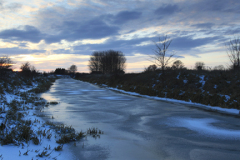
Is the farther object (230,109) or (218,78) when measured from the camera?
(218,78)

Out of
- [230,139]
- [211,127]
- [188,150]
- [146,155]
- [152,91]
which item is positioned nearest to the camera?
[146,155]

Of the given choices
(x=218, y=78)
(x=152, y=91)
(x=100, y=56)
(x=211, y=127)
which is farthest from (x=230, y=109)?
(x=100, y=56)

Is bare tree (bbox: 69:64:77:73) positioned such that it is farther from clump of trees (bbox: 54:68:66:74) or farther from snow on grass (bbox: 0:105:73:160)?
snow on grass (bbox: 0:105:73:160)

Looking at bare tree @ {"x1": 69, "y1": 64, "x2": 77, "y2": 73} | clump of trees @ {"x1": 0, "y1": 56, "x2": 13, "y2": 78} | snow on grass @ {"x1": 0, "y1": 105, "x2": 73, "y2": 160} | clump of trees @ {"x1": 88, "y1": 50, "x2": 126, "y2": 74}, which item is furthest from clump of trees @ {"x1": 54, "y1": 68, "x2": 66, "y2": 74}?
snow on grass @ {"x1": 0, "y1": 105, "x2": 73, "y2": 160}

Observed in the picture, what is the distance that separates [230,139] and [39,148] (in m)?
5.57

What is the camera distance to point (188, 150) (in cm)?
452

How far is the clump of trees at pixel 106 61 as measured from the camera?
252ft

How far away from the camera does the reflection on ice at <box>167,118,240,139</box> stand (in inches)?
226

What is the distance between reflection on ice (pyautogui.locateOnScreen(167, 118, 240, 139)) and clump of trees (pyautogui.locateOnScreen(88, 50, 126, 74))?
2413 inches

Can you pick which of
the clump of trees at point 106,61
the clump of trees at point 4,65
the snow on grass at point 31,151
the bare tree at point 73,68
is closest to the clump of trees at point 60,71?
the bare tree at point 73,68

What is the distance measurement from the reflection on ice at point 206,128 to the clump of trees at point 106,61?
6128cm

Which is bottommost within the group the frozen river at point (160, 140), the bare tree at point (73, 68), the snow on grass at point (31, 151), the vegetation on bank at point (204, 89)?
the frozen river at point (160, 140)

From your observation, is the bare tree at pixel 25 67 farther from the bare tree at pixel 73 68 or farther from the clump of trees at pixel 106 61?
the bare tree at pixel 73 68

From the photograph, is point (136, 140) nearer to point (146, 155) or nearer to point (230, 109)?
point (146, 155)
